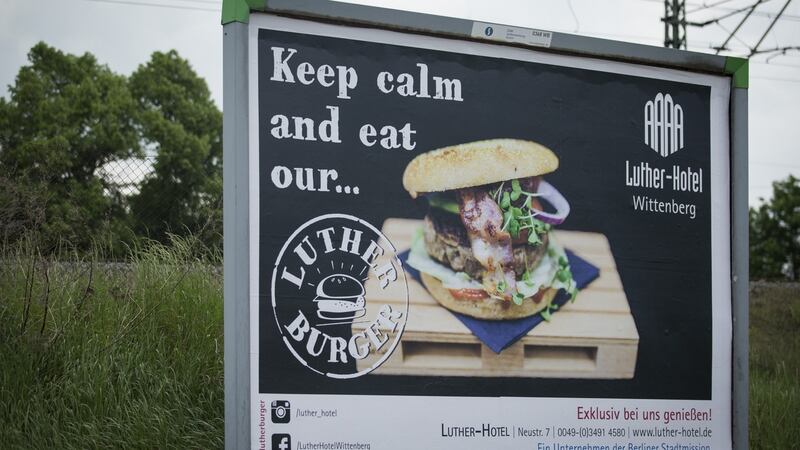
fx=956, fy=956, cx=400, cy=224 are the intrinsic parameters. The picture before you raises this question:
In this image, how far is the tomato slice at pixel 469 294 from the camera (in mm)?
4594

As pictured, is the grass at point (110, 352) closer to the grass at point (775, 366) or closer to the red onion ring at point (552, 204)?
the red onion ring at point (552, 204)

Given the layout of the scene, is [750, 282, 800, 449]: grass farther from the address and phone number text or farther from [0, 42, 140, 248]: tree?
[0, 42, 140, 248]: tree

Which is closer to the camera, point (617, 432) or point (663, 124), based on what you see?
point (617, 432)

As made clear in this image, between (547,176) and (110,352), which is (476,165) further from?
(110,352)

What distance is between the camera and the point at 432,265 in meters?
4.55

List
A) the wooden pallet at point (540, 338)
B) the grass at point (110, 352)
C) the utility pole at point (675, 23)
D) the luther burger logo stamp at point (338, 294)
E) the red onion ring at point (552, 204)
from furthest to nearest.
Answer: the utility pole at point (675, 23), the grass at point (110, 352), the red onion ring at point (552, 204), the wooden pallet at point (540, 338), the luther burger logo stamp at point (338, 294)

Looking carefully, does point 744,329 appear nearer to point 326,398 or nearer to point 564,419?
point 564,419

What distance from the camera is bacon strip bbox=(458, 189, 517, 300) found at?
4676mm

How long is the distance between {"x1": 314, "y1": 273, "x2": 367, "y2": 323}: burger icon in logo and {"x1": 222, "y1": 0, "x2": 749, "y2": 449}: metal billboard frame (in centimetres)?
35

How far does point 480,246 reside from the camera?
4715 millimetres

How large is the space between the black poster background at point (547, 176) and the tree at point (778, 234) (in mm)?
41955

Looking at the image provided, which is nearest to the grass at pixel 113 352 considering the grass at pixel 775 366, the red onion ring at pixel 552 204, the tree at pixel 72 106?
the grass at pixel 775 366

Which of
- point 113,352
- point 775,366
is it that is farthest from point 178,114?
point 113,352

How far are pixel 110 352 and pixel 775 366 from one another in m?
9.18
